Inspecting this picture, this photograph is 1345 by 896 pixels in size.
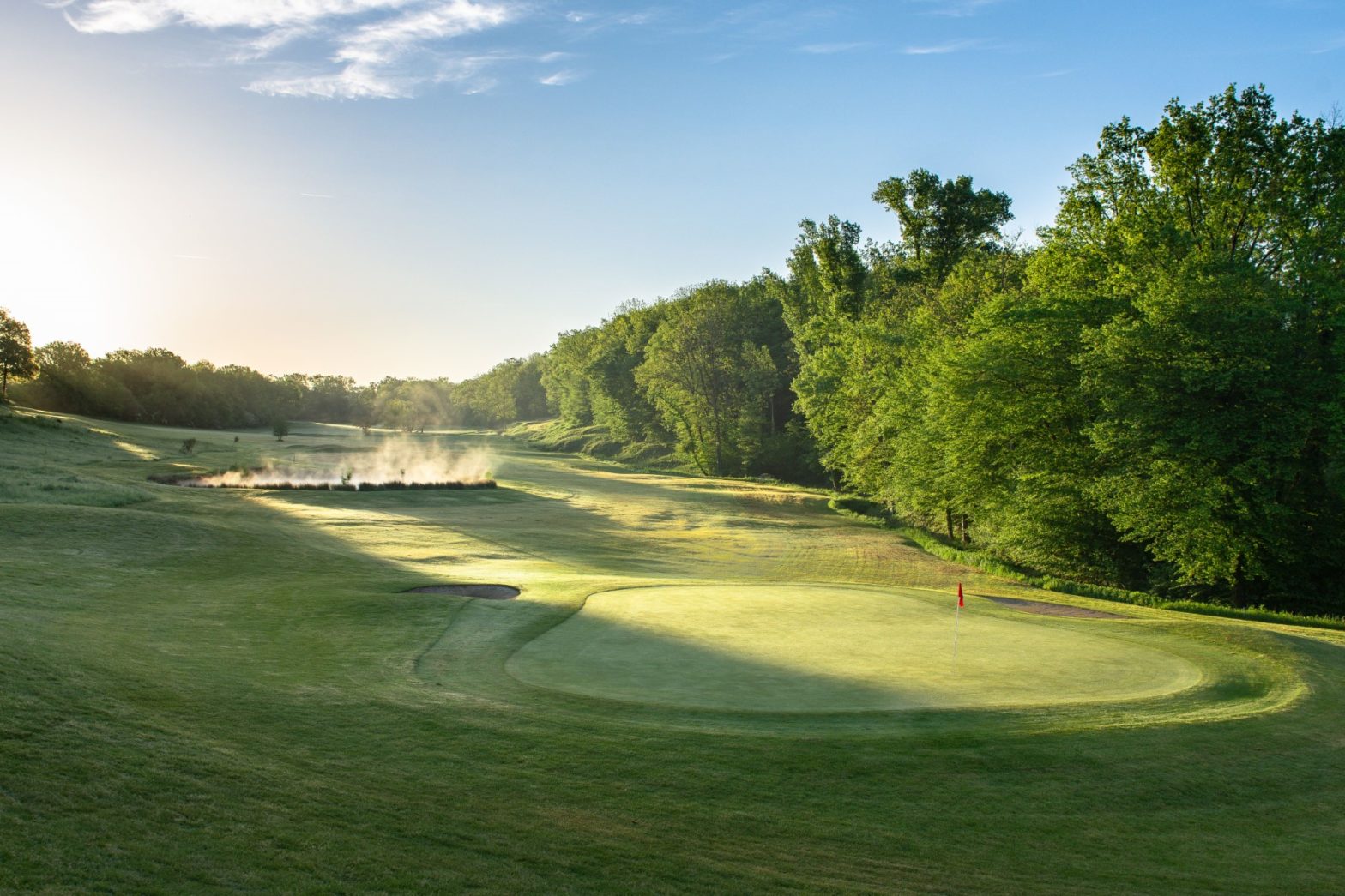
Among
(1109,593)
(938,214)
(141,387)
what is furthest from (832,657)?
(141,387)

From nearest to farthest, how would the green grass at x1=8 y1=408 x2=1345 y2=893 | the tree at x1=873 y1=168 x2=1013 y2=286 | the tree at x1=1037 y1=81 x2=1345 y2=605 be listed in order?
the green grass at x1=8 y1=408 x2=1345 y2=893 → the tree at x1=1037 y1=81 x2=1345 y2=605 → the tree at x1=873 y1=168 x2=1013 y2=286

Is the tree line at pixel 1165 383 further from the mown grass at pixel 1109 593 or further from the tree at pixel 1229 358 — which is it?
the mown grass at pixel 1109 593

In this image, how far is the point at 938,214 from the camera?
216ft

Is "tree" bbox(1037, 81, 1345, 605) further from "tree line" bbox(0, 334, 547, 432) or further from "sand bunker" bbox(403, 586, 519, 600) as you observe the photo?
"tree line" bbox(0, 334, 547, 432)

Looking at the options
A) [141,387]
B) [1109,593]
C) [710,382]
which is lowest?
[1109,593]

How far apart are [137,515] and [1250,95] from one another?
4012 cm

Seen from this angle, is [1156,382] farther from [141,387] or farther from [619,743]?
[141,387]

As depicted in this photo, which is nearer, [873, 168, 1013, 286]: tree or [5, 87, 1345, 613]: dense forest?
[5, 87, 1345, 613]: dense forest

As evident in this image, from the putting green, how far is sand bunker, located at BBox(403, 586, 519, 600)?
239 centimetres

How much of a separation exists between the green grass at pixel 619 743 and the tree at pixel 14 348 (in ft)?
209

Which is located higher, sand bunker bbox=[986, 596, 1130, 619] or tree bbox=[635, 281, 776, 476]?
tree bbox=[635, 281, 776, 476]

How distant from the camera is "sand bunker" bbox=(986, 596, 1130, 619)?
20.3m

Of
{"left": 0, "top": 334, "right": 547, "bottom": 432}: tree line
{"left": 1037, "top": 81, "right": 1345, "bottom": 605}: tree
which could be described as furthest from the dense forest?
{"left": 0, "top": 334, "right": 547, "bottom": 432}: tree line

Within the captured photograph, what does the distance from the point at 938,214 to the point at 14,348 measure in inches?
2988
